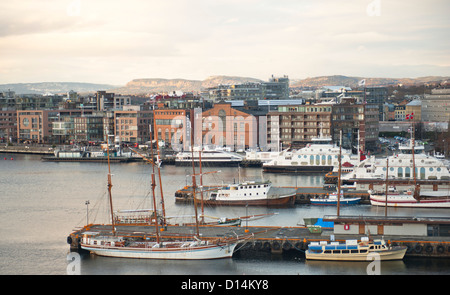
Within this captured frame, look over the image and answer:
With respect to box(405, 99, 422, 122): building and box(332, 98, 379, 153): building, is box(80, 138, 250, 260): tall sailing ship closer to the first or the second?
box(332, 98, 379, 153): building

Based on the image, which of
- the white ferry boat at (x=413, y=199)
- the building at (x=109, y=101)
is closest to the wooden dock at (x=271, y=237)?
the white ferry boat at (x=413, y=199)

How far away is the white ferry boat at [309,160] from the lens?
29.8 metres

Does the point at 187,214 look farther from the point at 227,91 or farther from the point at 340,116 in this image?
the point at 227,91

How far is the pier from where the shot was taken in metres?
14.0

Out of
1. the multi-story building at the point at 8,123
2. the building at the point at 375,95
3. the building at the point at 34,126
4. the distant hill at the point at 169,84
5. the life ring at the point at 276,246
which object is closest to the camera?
the life ring at the point at 276,246

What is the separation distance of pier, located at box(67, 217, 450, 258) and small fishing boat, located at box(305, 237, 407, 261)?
34 cm

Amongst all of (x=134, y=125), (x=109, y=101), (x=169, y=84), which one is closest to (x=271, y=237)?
(x=134, y=125)

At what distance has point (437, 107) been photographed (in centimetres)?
4994

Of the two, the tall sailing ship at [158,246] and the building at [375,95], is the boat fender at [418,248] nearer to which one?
the tall sailing ship at [158,246]

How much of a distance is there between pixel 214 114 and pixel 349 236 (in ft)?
84.4

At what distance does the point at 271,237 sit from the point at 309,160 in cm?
1578

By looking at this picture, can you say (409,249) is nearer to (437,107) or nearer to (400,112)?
(437,107)

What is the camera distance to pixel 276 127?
3709cm

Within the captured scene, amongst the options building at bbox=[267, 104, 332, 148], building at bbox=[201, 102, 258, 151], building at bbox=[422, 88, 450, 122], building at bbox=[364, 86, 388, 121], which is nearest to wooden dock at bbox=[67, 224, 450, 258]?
building at bbox=[267, 104, 332, 148]
